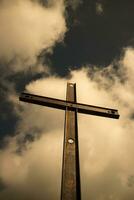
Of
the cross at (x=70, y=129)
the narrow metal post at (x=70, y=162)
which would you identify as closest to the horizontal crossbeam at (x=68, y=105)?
the cross at (x=70, y=129)

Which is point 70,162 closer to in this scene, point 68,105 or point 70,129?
point 70,129

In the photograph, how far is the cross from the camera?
6578 mm

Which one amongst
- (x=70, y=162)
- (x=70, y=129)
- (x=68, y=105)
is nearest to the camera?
(x=70, y=162)

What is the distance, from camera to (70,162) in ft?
23.6

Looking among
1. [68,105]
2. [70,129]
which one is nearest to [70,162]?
[70,129]

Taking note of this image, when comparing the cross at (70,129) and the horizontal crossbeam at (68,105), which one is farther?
the horizontal crossbeam at (68,105)

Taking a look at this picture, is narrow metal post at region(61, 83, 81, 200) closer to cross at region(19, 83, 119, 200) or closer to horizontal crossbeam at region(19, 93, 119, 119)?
cross at region(19, 83, 119, 200)

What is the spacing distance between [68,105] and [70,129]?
1.44 meters

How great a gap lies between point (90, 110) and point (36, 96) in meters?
2.15

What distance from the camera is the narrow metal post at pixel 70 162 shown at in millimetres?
6457

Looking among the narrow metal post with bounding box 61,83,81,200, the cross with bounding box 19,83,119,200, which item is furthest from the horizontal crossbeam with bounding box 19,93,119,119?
the narrow metal post with bounding box 61,83,81,200

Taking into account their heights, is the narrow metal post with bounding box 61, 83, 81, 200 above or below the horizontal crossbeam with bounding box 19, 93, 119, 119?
below

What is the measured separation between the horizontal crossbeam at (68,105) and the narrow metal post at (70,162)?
38 centimetres

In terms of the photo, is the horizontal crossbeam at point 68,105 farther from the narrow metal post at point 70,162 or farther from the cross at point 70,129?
the narrow metal post at point 70,162
